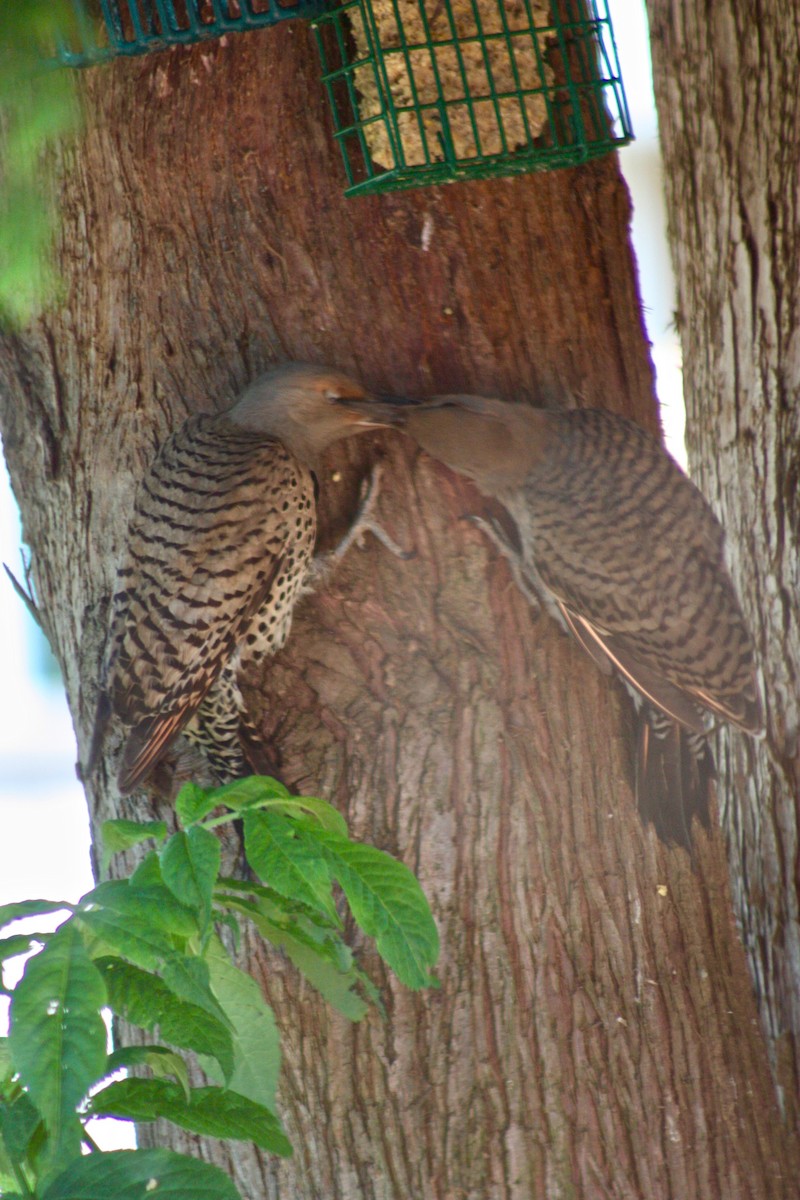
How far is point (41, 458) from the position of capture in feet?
9.16

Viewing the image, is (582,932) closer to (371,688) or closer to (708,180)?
(371,688)

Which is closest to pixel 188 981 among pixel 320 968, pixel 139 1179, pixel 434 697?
pixel 139 1179

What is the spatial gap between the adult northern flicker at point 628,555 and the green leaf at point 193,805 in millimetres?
1208

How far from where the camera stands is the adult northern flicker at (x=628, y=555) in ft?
9.11

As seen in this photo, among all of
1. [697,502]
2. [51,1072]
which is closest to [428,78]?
[697,502]

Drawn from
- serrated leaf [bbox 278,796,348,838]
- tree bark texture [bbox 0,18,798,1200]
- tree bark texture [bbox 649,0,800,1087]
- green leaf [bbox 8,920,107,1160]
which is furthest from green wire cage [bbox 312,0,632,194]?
green leaf [bbox 8,920,107,1160]

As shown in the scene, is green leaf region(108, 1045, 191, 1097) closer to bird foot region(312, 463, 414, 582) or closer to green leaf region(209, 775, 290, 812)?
green leaf region(209, 775, 290, 812)

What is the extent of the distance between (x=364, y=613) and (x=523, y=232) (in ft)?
2.88

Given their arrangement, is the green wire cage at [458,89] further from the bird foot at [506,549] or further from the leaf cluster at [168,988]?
the leaf cluster at [168,988]

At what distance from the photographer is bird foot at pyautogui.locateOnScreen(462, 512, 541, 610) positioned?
264cm

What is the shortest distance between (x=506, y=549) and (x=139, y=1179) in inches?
61.7

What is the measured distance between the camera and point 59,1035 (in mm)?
1336

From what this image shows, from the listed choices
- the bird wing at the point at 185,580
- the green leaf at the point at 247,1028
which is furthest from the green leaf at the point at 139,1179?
the bird wing at the point at 185,580

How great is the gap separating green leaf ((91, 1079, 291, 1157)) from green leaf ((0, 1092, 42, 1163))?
11cm
